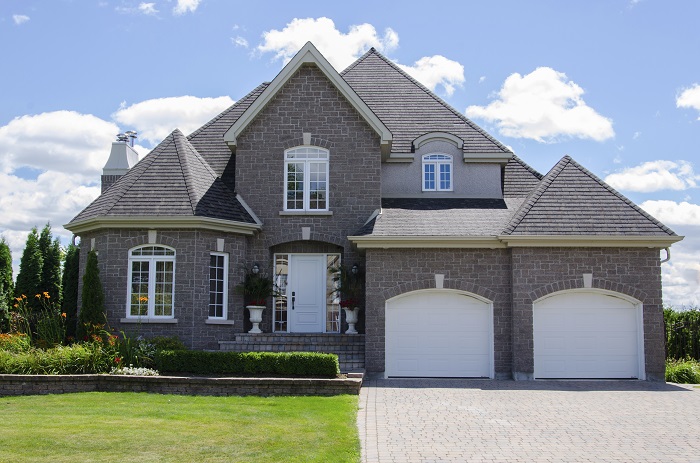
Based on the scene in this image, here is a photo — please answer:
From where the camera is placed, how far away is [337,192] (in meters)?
20.2

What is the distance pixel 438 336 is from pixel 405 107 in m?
8.49

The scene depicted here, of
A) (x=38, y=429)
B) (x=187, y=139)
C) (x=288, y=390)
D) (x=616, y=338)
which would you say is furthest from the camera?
(x=187, y=139)

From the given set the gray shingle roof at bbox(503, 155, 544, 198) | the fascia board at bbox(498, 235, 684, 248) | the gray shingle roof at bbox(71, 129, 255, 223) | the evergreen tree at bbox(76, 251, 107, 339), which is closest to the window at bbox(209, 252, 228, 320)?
the gray shingle roof at bbox(71, 129, 255, 223)

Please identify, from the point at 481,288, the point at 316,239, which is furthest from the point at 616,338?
the point at 316,239

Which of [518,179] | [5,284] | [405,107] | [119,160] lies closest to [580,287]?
[518,179]

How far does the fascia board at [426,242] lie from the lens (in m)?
17.8

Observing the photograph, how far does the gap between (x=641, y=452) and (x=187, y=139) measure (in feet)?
54.8

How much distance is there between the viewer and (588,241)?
58.1ft

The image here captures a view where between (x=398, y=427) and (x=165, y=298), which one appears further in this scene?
(x=165, y=298)

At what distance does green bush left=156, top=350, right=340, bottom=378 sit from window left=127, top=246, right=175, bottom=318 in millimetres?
2593

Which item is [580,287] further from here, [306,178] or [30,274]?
[30,274]

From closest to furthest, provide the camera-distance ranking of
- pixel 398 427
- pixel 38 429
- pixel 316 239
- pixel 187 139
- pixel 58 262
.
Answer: pixel 38 429 < pixel 398 427 < pixel 316 239 < pixel 187 139 < pixel 58 262

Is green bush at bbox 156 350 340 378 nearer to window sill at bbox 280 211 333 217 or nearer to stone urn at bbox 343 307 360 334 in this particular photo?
stone urn at bbox 343 307 360 334

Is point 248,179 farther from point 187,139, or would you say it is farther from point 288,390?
point 288,390
